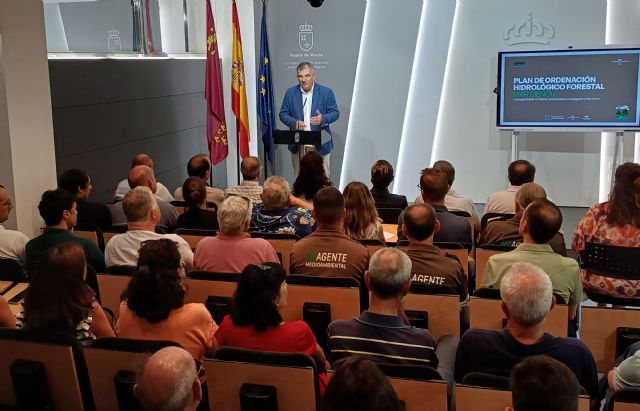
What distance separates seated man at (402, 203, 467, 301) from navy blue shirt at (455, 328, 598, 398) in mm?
854

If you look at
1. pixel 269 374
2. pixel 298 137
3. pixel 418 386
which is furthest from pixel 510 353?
pixel 298 137

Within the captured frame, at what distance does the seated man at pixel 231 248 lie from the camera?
4.17 metres

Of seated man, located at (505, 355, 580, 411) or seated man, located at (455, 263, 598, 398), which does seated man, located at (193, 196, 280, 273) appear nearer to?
seated man, located at (455, 263, 598, 398)

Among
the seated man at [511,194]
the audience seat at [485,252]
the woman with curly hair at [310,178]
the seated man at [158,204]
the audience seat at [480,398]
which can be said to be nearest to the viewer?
the audience seat at [480,398]

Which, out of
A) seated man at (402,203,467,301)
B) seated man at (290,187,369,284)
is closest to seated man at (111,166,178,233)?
seated man at (290,187,369,284)

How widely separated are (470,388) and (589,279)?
8.35 feet

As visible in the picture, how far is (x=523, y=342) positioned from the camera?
2809mm

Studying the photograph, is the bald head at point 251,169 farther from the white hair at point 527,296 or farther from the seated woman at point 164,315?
the white hair at point 527,296

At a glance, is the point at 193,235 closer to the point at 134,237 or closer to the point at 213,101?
the point at 134,237

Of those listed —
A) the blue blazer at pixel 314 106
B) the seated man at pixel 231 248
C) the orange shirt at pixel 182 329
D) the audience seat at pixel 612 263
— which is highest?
the blue blazer at pixel 314 106

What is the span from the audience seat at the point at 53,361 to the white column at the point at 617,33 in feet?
24.1

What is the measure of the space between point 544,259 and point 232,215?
178 cm

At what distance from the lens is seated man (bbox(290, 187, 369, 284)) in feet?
13.4

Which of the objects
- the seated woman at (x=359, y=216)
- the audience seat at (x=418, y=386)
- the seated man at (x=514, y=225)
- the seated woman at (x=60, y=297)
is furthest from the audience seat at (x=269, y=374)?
the seated man at (x=514, y=225)
